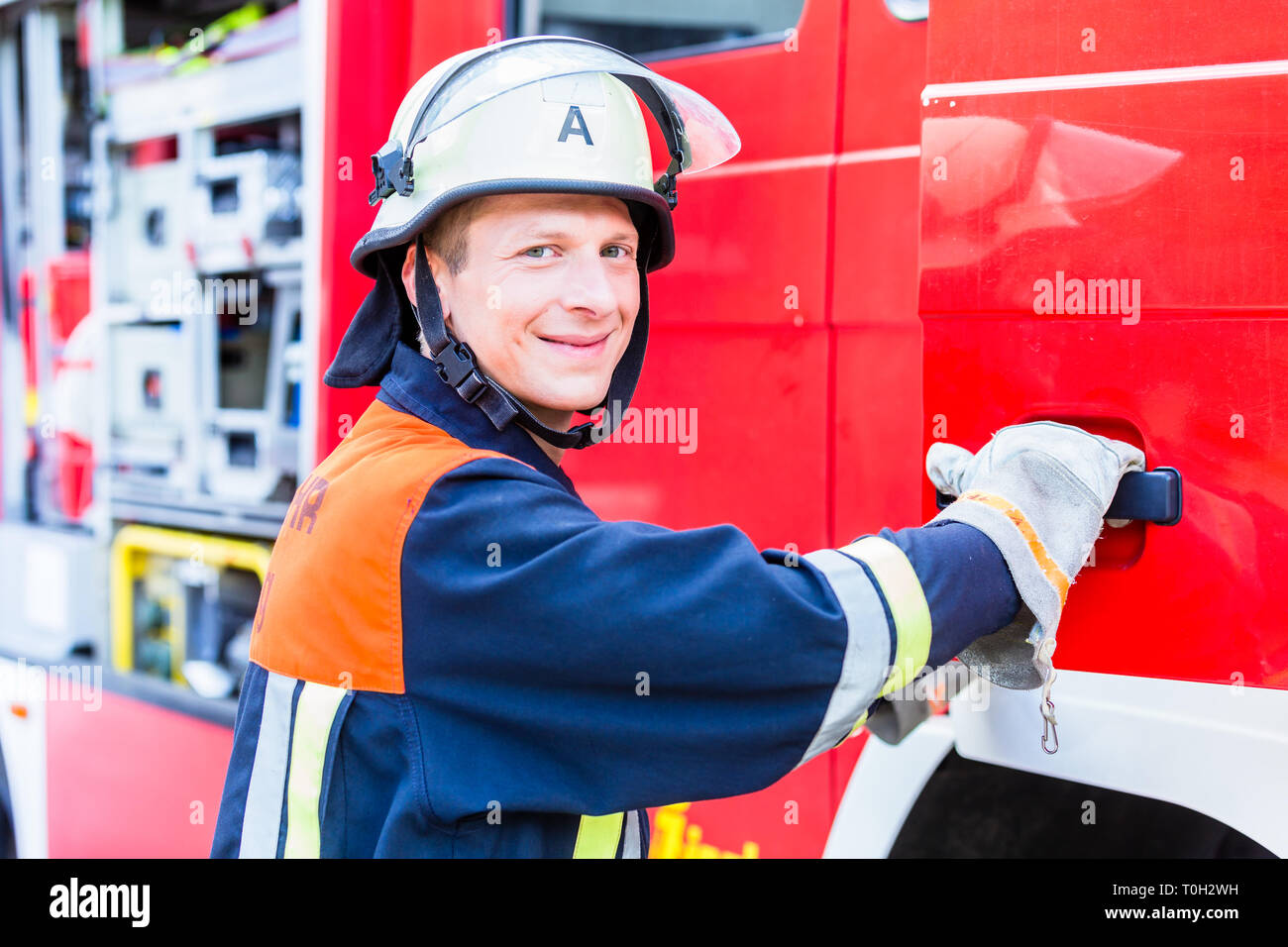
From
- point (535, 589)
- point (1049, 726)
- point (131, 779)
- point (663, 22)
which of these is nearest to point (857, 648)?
point (535, 589)

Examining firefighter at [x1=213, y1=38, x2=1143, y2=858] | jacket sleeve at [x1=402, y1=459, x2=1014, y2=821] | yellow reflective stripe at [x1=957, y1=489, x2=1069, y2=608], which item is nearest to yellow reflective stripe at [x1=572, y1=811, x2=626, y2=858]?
firefighter at [x1=213, y1=38, x2=1143, y2=858]

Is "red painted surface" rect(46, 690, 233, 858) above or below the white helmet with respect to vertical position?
below

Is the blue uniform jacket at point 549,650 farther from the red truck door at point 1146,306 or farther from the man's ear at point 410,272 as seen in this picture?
the man's ear at point 410,272

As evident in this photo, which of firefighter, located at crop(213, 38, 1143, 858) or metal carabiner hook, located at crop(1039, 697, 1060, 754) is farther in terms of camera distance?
metal carabiner hook, located at crop(1039, 697, 1060, 754)

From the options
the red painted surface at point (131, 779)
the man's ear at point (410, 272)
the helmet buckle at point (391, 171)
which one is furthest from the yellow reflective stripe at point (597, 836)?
the red painted surface at point (131, 779)

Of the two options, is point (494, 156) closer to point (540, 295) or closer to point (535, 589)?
point (540, 295)

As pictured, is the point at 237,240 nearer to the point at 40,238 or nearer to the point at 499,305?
the point at 40,238

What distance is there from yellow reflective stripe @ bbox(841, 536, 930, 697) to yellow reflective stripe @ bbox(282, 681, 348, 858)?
60 centimetres

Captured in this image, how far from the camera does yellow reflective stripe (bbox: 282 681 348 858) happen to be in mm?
1293

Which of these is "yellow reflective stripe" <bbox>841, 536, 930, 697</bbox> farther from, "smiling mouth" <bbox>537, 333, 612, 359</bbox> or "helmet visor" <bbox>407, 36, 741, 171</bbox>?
"helmet visor" <bbox>407, 36, 741, 171</bbox>

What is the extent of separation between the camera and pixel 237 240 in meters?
2.61

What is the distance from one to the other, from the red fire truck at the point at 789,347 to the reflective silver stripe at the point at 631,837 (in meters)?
0.36

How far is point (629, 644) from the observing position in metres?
1.17
